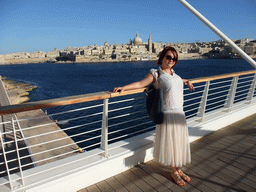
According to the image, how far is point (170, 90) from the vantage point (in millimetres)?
1851

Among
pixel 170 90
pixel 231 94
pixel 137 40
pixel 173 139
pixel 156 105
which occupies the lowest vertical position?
pixel 173 139

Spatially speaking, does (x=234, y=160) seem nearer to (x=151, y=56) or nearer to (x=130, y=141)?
(x=130, y=141)

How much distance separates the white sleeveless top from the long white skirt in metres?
0.07

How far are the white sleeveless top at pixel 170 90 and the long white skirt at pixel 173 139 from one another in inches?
2.7

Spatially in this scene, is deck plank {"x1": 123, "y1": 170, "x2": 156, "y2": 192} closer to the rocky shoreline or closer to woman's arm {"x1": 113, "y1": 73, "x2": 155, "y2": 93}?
woman's arm {"x1": 113, "y1": 73, "x2": 155, "y2": 93}

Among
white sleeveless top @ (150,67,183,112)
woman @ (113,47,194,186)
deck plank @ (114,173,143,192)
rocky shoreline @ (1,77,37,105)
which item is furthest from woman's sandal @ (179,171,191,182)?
rocky shoreline @ (1,77,37,105)

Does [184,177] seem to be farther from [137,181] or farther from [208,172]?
[137,181]

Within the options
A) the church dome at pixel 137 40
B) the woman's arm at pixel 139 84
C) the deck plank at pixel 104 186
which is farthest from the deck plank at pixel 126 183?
the church dome at pixel 137 40

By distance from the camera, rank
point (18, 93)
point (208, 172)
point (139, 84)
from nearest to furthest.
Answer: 1. point (139, 84)
2. point (208, 172)
3. point (18, 93)

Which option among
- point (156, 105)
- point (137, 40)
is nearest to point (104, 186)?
point (156, 105)

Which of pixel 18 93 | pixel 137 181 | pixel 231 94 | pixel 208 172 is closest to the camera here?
pixel 137 181

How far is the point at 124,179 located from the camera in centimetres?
211

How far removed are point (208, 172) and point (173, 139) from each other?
0.67 m

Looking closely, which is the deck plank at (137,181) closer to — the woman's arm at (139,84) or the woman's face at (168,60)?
the woman's arm at (139,84)
